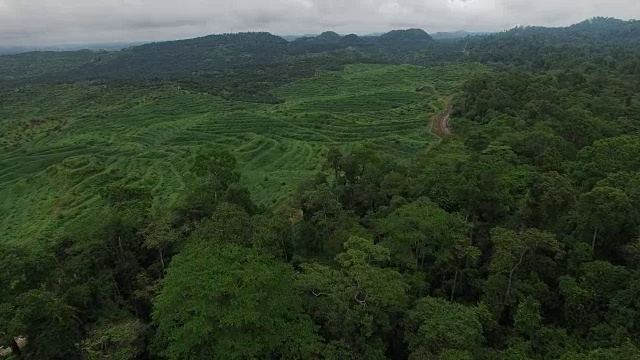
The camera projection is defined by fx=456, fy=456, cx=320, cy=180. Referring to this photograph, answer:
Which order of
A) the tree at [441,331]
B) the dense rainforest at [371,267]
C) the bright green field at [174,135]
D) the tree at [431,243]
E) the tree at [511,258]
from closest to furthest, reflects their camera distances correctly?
the tree at [441,331] → the dense rainforest at [371,267] → the tree at [511,258] → the tree at [431,243] → the bright green field at [174,135]

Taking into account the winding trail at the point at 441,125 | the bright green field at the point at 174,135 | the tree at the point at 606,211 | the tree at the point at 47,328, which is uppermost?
the tree at the point at 606,211

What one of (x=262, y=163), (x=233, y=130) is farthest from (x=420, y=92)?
(x=262, y=163)

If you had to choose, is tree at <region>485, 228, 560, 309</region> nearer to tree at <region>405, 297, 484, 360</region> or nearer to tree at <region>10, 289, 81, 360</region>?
tree at <region>405, 297, 484, 360</region>

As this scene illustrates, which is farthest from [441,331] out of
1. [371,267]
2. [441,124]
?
[441,124]

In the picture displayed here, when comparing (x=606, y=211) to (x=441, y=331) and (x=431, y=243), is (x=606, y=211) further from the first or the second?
(x=441, y=331)

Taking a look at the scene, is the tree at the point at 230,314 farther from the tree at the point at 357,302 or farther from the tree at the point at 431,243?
the tree at the point at 431,243

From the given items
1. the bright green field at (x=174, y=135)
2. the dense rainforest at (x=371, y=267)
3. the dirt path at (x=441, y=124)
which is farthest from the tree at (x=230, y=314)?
the dirt path at (x=441, y=124)
